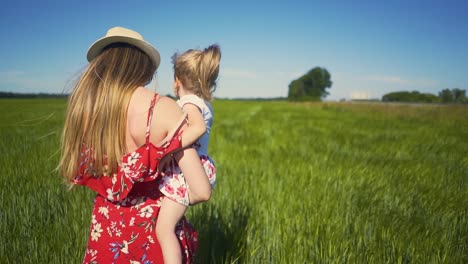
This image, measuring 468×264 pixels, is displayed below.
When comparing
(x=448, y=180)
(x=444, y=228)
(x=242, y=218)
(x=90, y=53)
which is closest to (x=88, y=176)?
(x=90, y=53)

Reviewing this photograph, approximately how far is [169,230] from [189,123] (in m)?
0.41

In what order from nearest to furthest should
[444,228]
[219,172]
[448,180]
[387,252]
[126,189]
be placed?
[126,189] → [387,252] → [444,228] → [448,180] → [219,172]

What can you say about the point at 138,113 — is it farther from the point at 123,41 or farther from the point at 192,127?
the point at 123,41

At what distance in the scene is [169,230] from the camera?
41.6 inches

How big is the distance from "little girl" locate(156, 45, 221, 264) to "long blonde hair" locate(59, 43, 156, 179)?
Answer: 21cm

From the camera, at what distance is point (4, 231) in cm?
187

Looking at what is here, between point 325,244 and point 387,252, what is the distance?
1.22 feet

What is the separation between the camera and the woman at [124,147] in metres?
1.00

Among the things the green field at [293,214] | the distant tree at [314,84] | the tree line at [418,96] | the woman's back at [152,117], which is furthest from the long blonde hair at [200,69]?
the distant tree at [314,84]

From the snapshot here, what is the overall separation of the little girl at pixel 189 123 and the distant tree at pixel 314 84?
324 feet

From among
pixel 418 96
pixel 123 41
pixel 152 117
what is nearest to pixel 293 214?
pixel 152 117

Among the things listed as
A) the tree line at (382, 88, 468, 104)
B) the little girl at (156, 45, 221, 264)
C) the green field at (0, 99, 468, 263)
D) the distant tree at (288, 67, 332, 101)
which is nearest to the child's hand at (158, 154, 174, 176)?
the little girl at (156, 45, 221, 264)

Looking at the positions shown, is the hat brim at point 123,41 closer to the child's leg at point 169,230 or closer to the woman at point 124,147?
the woman at point 124,147

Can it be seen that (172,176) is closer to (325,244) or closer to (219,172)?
(325,244)
